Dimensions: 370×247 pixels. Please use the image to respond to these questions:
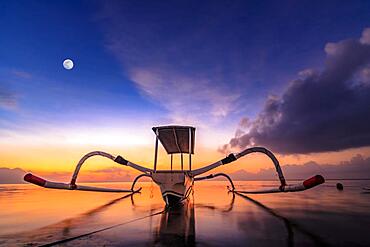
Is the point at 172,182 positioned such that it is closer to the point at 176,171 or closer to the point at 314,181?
the point at 176,171

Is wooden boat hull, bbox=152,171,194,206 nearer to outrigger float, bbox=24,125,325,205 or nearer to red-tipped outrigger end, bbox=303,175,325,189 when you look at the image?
outrigger float, bbox=24,125,325,205

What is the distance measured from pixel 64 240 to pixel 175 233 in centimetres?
491

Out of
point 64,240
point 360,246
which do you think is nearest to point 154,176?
point 64,240

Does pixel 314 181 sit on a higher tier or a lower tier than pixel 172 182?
lower

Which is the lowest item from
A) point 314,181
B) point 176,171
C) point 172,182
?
point 314,181

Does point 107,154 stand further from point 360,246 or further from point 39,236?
point 360,246

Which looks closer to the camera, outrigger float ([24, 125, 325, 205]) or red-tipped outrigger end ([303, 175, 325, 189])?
red-tipped outrigger end ([303, 175, 325, 189])

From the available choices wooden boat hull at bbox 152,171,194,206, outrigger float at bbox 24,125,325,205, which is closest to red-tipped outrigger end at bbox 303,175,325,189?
outrigger float at bbox 24,125,325,205

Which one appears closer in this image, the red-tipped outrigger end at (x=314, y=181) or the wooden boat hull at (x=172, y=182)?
the red-tipped outrigger end at (x=314, y=181)

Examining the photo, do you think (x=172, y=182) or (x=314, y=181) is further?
(x=172, y=182)

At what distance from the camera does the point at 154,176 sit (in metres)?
21.5

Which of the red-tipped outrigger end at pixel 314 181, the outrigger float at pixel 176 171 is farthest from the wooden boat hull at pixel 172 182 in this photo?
the red-tipped outrigger end at pixel 314 181

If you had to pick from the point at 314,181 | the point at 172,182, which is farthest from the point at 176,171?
the point at 314,181

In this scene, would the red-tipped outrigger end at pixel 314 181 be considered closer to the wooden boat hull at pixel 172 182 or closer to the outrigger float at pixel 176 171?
the outrigger float at pixel 176 171
